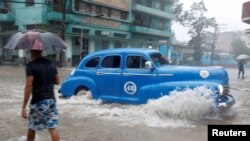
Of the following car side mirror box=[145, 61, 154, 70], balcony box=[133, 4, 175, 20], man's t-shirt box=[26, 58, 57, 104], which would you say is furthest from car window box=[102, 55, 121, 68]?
balcony box=[133, 4, 175, 20]

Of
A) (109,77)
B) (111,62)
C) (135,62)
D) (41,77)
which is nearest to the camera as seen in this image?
(41,77)

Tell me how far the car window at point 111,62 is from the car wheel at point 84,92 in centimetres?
94

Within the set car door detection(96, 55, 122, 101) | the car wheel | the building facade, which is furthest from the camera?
the building facade

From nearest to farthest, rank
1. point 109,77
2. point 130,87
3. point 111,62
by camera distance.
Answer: point 130,87
point 109,77
point 111,62

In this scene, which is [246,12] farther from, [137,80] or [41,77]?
[41,77]

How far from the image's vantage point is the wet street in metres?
6.91

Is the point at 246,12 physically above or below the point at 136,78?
above

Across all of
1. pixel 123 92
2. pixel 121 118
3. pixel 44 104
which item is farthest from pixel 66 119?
pixel 44 104

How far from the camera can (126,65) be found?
9797 millimetres

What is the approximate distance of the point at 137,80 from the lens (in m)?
9.42

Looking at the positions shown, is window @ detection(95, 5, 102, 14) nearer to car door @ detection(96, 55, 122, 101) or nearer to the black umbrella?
car door @ detection(96, 55, 122, 101)

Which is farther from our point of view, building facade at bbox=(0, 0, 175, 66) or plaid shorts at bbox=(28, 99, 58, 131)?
building facade at bbox=(0, 0, 175, 66)

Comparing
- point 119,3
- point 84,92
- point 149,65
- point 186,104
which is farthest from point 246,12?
point 119,3

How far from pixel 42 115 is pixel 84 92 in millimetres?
5207
